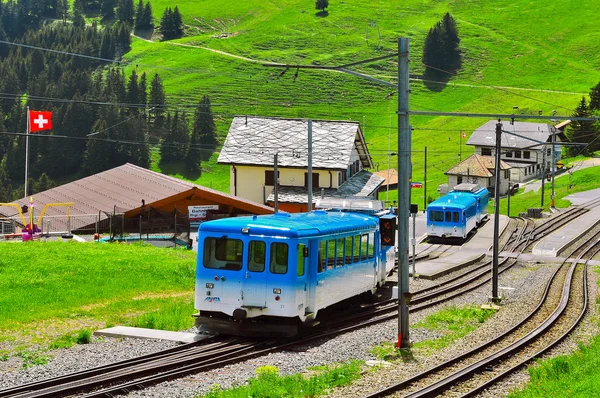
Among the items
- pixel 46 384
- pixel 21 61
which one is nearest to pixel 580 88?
pixel 21 61

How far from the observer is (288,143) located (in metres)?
67.6

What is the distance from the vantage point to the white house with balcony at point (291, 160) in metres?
65.6

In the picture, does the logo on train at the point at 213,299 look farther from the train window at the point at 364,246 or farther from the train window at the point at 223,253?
the train window at the point at 364,246

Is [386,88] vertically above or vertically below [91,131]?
above

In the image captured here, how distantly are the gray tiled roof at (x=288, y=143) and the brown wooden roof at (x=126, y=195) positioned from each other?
8.85 metres

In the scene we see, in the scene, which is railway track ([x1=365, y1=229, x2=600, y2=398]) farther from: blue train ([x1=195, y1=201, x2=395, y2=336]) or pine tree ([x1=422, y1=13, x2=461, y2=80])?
pine tree ([x1=422, y1=13, x2=461, y2=80])

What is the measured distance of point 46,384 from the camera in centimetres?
1475

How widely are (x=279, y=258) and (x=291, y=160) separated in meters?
46.3

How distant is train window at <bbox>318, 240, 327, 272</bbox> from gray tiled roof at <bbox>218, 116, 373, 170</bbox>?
42.8 metres

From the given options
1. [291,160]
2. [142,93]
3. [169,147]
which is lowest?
[291,160]

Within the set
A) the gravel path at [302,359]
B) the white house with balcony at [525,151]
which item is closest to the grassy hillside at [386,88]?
the white house with balcony at [525,151]

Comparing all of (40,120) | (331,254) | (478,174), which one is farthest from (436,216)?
(478,174)

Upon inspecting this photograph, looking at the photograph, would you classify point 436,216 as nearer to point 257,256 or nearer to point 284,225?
point 284,225

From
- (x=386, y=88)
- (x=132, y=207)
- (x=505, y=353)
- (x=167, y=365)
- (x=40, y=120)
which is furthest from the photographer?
(x=386, y=88)
